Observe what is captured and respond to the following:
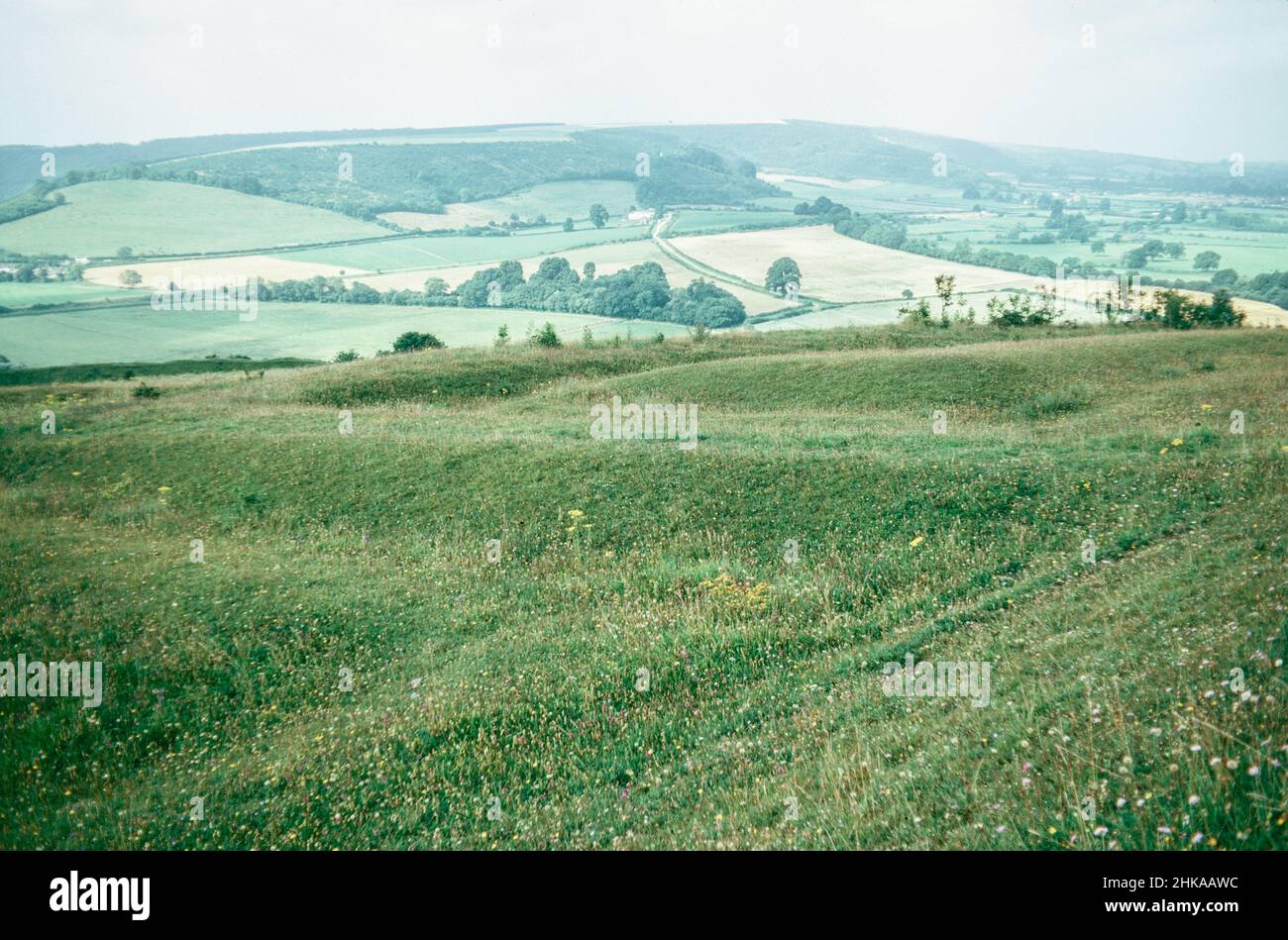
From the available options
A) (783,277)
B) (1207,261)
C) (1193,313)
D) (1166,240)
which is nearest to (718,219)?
(783,277)

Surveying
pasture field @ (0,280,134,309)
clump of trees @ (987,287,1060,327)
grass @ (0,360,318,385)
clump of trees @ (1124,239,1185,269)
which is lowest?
grass @ (0,360,318,385)

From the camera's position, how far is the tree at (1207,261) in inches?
2746

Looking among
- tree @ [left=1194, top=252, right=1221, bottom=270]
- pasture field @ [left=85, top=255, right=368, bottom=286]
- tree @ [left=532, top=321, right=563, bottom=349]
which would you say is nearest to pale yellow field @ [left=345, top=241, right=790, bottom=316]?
pasture field @ [left=85, top=255, right=368, bottom=286]

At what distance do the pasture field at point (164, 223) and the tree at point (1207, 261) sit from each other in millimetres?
125413

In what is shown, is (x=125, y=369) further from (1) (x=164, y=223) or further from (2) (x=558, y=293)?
(1) (x=164, y=223)

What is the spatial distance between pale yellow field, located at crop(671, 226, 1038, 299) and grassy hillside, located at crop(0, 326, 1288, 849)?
5871cm

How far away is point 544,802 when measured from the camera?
965cm

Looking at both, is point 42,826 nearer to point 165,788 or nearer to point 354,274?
point 165,788

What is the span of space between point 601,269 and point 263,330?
43.6 meters

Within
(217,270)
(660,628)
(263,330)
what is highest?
(217,270)

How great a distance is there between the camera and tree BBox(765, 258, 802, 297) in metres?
88.6

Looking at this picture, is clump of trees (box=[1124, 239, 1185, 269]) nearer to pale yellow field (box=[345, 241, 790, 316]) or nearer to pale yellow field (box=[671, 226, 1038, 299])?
pale yellow field (box=[671, 226, 1038, 299])

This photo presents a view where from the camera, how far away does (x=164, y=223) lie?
403 ft

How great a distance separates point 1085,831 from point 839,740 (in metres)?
3.64
